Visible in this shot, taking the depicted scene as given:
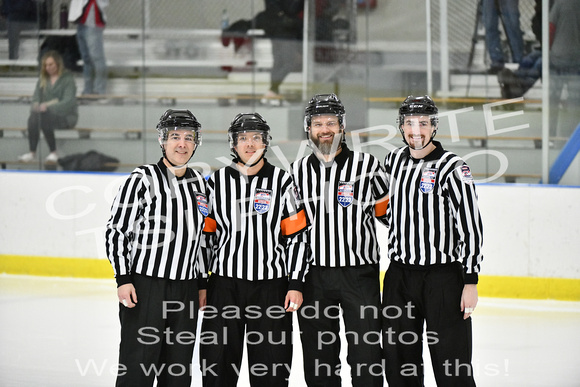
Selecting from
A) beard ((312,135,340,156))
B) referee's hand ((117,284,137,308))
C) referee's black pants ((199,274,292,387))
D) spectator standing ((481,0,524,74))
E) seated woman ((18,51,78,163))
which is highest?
spectator standing ((481,0,524,74))

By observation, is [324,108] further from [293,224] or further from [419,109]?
[293,224]

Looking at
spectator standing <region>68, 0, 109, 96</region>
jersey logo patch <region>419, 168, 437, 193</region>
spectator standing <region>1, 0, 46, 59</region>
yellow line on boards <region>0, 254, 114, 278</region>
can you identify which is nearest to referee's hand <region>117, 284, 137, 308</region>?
jersey logo patch <region>419, 168, 437, 193</region>

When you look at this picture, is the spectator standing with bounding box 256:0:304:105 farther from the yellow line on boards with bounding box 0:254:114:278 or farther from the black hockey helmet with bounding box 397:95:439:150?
the black hockey helmet with bounding box 397:95:439:150

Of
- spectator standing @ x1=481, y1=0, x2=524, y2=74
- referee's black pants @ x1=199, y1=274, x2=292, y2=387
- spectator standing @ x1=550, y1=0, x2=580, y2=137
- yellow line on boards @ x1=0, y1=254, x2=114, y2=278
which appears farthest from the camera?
spectator standing @ x1=481, y1=0, x2=524, y2=74

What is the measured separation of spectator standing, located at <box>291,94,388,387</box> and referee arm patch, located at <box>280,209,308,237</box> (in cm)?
11

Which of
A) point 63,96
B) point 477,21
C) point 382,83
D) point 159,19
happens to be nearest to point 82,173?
point 63,96

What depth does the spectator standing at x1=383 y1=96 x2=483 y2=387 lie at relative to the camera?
8.93 feet

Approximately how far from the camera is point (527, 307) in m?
5.32

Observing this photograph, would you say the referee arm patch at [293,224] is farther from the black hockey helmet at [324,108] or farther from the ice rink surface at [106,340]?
the ice rink surface at [106,340]

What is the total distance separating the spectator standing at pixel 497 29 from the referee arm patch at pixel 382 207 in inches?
158

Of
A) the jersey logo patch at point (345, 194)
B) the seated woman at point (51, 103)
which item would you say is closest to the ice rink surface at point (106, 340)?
the jersey logo patch at point (345, 194)

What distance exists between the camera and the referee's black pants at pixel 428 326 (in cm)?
272

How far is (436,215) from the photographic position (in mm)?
2770

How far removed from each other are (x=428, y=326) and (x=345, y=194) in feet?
1.95
